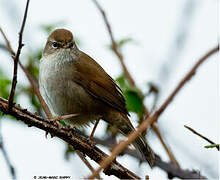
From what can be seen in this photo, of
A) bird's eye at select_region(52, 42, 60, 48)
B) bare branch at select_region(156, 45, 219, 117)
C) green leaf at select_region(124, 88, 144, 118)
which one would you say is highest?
bird's eye at select_region(52, 42, 60, 48)

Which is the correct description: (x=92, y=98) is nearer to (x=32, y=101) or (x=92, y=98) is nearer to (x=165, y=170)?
(x=32, y=101)

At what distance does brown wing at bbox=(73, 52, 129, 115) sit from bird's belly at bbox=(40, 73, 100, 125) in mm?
101

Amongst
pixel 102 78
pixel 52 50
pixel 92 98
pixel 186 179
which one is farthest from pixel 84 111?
pixel 186 179

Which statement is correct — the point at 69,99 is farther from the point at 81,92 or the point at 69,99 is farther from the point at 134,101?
the point at 134,101

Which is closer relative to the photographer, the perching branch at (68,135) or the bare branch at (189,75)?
the bare branch at (189,75)

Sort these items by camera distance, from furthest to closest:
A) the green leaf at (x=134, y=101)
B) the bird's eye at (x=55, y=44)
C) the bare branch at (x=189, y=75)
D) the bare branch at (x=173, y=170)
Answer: the bird's eye at (x=55, y=44) < the green leaf at (x=134, y=101) < the bare branch at (x=173, y=170) < the bare branch at (x=189, y=75)

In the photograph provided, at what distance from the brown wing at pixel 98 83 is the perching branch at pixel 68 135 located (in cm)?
138

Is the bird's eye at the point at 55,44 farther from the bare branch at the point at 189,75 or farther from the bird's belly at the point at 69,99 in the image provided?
the bare branch at the point at 189,75

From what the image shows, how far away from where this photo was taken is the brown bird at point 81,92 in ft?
15.2

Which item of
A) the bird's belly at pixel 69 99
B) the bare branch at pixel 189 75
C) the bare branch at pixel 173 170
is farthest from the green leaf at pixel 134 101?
the bare branch at pixel 189 75

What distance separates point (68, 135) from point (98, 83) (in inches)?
70.9

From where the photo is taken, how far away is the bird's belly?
4.59 metres

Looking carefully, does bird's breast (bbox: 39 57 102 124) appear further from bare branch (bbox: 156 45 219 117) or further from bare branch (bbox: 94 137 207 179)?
bare branch (bbox: 156 45 219 117)

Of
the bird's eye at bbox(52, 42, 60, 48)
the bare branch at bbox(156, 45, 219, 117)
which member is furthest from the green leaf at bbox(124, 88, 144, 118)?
the bare branch at bbox(156, 45, 219, 117)
